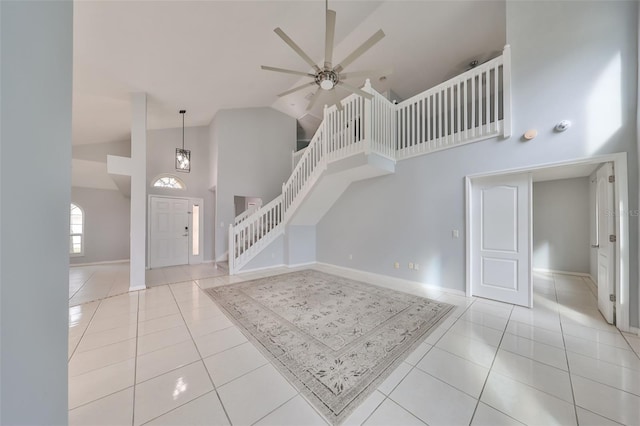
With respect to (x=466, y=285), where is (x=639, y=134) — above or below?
above

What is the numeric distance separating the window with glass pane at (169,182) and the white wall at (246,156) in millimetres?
939

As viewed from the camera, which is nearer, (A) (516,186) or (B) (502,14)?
(A) (516,186)

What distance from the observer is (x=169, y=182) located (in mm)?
6457

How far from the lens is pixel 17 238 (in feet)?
2.21

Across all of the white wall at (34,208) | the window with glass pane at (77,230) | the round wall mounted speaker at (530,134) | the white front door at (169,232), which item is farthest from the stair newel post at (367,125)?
the window with glass pane at (77,230)

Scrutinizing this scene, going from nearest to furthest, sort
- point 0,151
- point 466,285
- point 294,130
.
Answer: point 0,151, point 466,285, point 294,130

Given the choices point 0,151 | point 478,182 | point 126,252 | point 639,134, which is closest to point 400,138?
point 478,182

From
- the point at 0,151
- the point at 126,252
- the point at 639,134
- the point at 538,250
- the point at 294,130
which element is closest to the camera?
the point at 0,151

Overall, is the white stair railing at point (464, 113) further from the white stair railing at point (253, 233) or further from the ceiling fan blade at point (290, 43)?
the white stair railing at point (253, 233)

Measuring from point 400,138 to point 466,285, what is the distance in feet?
9.44

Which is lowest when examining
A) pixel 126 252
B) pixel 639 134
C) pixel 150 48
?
pixel 126 252

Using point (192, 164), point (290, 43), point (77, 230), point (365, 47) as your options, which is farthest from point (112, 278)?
point (365, 47)

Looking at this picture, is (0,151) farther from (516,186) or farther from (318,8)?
(516,186)

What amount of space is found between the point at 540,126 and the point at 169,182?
8.00 metres
